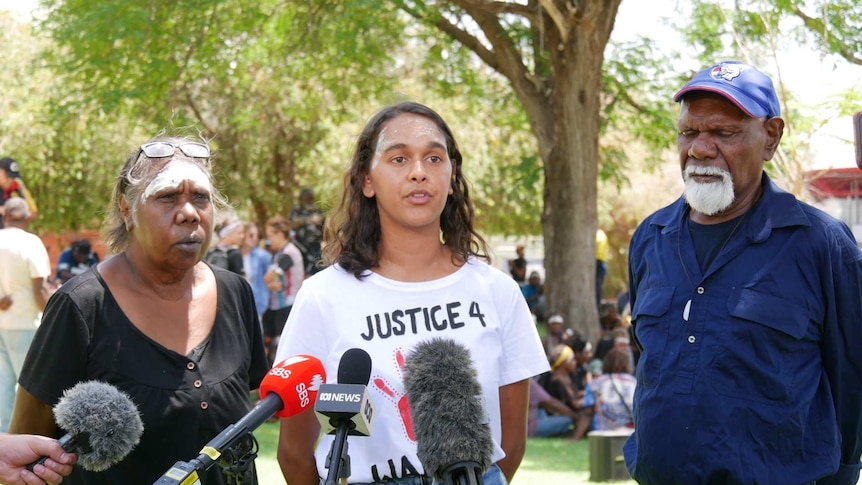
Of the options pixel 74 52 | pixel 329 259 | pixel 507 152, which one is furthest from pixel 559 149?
pixel 507 152

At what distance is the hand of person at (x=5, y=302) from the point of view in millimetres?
9219

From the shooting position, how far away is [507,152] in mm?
29625

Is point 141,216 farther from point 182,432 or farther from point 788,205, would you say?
point 788,205

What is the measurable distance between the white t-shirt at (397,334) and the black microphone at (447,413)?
65 centimetres

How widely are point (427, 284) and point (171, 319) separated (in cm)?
96

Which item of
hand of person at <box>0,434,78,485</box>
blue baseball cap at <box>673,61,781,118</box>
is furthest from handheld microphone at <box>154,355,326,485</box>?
blue baseball cap at <box>673,61,781,118</box>

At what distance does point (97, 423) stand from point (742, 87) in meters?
2.34

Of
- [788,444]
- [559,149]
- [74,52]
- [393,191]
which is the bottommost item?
[788,444]

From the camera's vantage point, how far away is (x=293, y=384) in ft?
8.32

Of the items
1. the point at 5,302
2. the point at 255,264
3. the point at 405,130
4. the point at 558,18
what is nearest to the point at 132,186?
the point at 405,130

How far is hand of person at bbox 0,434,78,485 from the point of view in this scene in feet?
9.20

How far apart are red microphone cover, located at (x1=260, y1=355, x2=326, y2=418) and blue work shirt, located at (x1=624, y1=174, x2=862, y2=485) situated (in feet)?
4.61

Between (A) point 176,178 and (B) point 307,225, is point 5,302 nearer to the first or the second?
(B) point 307,225

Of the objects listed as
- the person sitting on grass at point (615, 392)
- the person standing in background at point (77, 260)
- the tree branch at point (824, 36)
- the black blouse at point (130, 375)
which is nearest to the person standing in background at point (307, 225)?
the person standing in background at point (77, 260)
